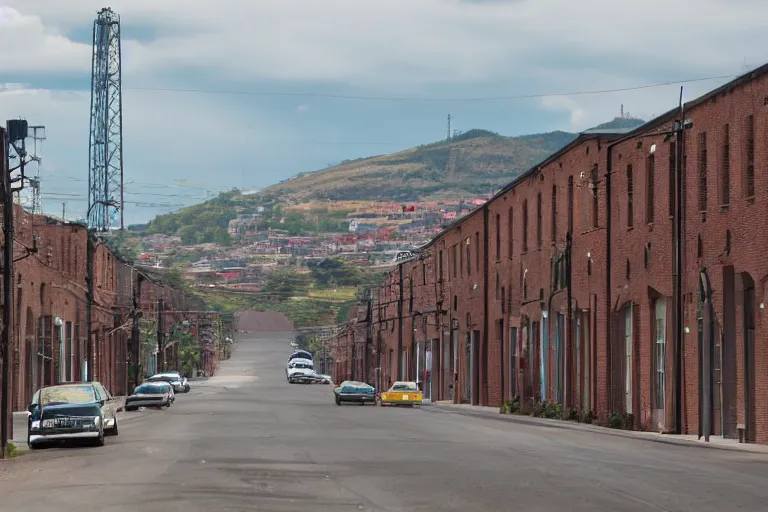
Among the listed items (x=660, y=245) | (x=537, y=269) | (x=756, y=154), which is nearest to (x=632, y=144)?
(x=660, y=245)

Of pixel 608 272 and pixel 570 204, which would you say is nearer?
pixel 608 272

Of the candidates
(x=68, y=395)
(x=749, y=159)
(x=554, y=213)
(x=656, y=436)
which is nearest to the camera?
(x=68, y=395)

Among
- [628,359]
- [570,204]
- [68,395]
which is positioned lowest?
[68,395]

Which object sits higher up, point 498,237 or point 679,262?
point 498,237

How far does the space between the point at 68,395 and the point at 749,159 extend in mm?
18933

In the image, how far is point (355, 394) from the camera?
75.8m

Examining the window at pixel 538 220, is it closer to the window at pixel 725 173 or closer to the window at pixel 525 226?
the window at pixel 525 226

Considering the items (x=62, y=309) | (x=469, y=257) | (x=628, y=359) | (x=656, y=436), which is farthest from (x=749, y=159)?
(x=469, y=257)

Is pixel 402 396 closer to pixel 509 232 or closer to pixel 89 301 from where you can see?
pixel 509 232

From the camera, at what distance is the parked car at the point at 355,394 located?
7519 centimetres

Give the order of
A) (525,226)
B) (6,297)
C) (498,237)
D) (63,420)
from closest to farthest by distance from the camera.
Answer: (6,297)
(63,420)
(525,226)
(498,237)

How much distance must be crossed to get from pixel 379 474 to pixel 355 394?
50999mm

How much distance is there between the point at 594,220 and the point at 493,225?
2309 cm

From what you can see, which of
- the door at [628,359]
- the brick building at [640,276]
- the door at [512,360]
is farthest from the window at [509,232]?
the door at [628,359]
